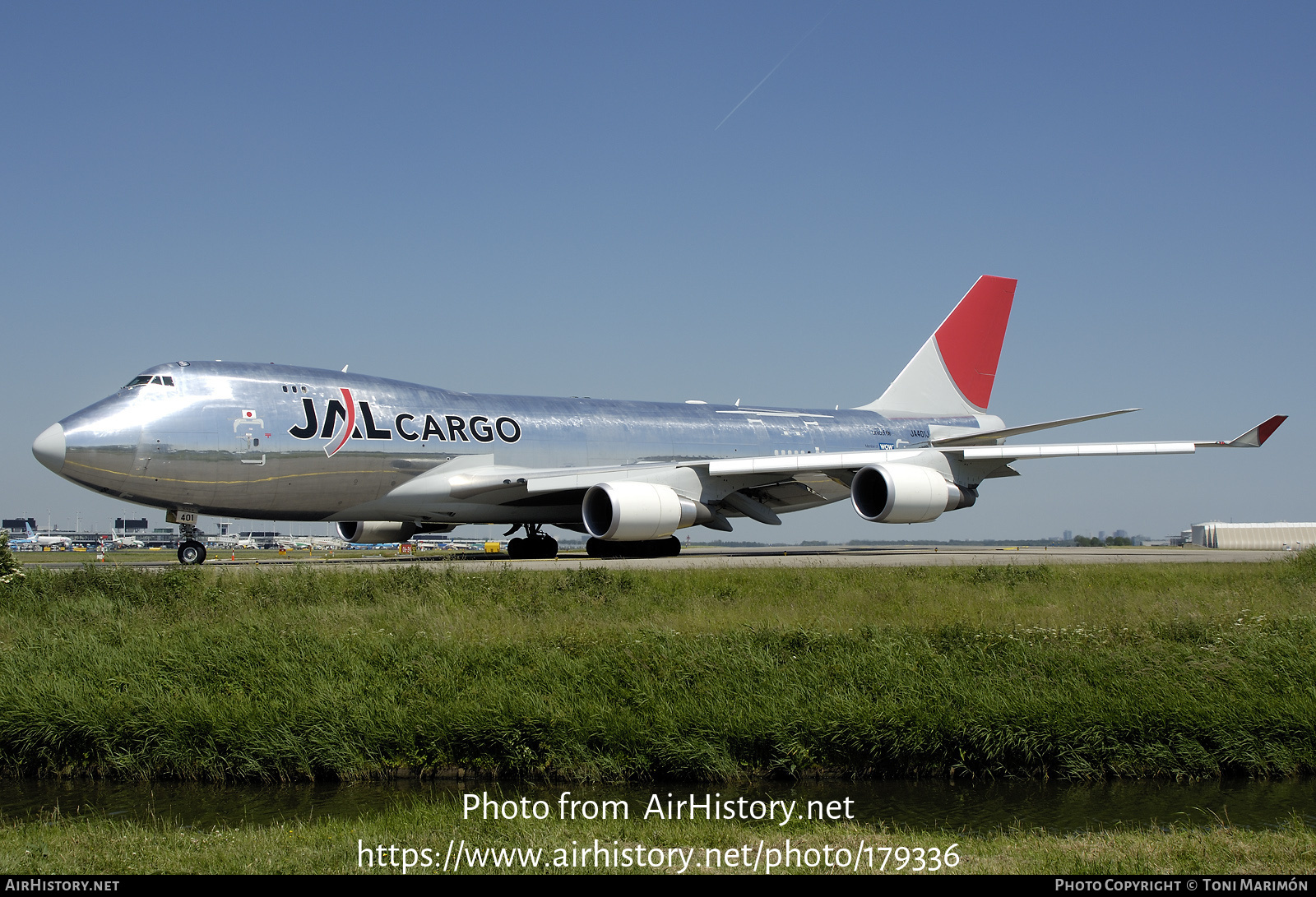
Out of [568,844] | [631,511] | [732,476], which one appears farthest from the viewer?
[732,476]

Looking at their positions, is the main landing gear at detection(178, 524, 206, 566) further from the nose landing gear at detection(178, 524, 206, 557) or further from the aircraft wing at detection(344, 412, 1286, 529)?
the aircraft wing at detection(344, 412, 1286, 529)

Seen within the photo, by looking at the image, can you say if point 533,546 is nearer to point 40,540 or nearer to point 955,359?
point 955,359

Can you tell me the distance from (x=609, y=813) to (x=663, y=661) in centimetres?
297

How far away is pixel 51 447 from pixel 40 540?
304 feet

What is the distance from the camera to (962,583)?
15.8 m

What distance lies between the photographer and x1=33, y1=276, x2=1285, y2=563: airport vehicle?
19.2 m

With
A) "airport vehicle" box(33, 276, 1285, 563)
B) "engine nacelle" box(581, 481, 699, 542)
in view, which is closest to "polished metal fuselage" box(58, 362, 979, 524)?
"airport vehicle" box(33, 276, 1285, 563)

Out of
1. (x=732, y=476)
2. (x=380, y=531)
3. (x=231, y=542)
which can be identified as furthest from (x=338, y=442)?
(x=231, y=542)

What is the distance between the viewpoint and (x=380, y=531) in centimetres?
2639

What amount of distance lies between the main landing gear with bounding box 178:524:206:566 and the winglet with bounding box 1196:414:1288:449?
851 inches

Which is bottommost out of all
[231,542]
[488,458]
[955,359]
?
[231,542]

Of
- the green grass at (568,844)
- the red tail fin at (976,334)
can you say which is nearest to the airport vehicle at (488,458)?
the red tail fin at (976,334)

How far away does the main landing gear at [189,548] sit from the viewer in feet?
64.7

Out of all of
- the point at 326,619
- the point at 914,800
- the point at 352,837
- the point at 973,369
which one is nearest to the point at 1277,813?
the point at 914,800
